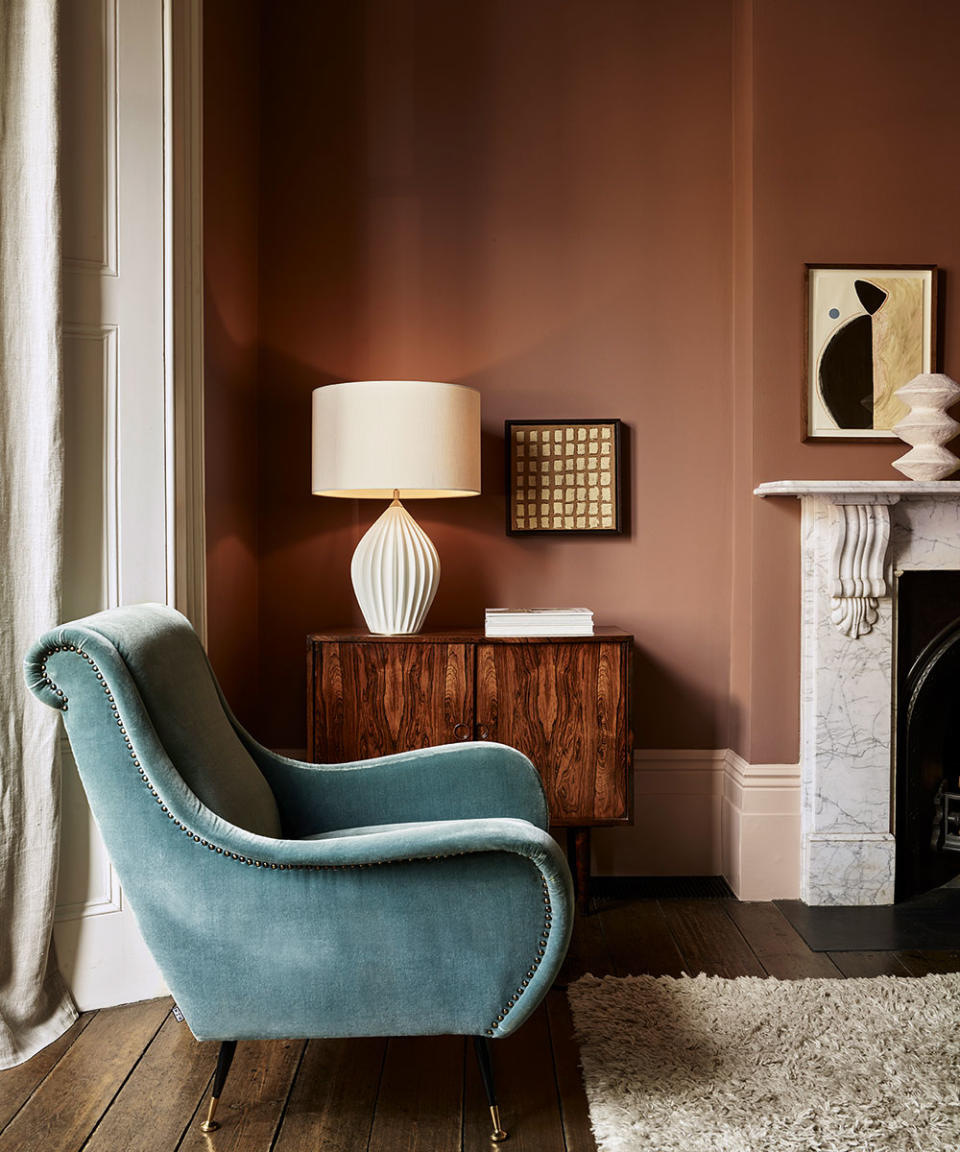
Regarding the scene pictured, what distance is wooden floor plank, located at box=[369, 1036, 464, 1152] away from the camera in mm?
1649

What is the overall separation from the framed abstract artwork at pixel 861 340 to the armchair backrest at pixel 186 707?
6.25ft

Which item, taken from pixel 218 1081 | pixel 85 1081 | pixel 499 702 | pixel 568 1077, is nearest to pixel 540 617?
pixel 499 702

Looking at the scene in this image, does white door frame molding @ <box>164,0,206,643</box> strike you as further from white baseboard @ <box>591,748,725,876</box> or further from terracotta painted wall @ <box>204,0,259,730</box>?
white baseboard @ <box>591,748,725,876</box>

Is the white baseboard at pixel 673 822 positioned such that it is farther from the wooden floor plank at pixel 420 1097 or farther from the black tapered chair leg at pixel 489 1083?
the black tapered chair leg at pixel 489 1083

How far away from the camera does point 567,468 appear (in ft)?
9.88

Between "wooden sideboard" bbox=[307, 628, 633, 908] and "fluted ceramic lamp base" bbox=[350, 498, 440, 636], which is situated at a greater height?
"fluted ceramic lamp base" bbox=[350, 498, 440, 636]

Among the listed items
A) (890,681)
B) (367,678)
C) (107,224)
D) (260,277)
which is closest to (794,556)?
(890,681)

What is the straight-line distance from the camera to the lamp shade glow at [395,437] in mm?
2529

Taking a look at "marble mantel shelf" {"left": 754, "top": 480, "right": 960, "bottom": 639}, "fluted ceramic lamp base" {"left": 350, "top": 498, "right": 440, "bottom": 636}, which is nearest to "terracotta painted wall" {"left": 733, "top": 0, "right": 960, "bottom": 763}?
"marble mantel shelf" {"left": 754, "top": 480, "right": 960, "bottom": 639}

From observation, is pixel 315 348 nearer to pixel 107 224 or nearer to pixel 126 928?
pixel 107 224

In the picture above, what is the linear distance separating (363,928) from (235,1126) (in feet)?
1.67

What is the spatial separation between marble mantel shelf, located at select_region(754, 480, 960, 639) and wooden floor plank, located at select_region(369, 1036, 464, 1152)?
1.59 m

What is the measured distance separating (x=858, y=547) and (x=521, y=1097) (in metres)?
1.73

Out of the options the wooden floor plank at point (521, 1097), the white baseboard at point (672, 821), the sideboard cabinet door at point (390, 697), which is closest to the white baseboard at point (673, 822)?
the white baseboard at point (672, 821)
